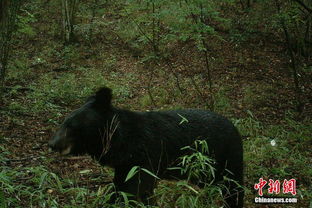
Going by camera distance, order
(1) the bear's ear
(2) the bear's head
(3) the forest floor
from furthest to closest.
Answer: (3) the forest floor → (1) the bear's ear → (2) the bear's head

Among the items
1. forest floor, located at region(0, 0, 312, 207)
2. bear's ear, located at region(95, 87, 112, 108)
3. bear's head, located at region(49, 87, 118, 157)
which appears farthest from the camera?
forest floor, located at region(0, 0, 312, 207)

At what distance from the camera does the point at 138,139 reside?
3.52 meters

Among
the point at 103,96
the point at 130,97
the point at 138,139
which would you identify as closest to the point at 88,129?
the point at 103,96

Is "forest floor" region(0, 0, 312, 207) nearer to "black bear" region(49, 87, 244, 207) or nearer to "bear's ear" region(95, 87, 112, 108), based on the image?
"black bear" region(49, 87, 244, 207)

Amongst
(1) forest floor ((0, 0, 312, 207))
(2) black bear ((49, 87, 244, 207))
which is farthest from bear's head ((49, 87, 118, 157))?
(1) forest floor ((0, 0, 312, 207))

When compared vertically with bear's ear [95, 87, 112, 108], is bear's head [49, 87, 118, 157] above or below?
below

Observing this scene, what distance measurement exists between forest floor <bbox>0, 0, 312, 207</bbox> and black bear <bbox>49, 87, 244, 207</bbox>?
0.40m

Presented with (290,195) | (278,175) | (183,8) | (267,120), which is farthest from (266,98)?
(290,195)

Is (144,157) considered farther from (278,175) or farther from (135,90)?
(135,90)

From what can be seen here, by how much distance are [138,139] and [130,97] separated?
677 centimetres

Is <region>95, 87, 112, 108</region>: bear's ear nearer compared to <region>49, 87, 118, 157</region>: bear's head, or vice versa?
<region>49, 87, 118, 157</region>: bear's head

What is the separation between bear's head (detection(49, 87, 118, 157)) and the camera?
10.4 feet

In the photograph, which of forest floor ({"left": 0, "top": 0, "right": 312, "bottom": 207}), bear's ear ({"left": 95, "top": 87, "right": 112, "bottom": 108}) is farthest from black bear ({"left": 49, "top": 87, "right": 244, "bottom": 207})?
forest floor ({"left": 0, "top": 0, "right": 312, "bottom": 207})

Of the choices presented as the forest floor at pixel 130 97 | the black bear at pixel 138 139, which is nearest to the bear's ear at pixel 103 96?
the black bear at pixel 138 139
